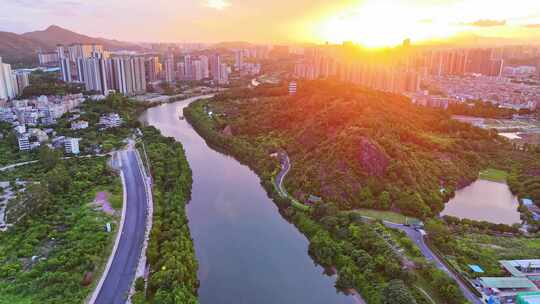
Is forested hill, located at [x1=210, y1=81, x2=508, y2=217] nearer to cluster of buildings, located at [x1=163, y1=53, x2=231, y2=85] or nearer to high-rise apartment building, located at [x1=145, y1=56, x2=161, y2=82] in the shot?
cluster of buildings, located at [x1=163, y1=53, x2=231, y2=85]

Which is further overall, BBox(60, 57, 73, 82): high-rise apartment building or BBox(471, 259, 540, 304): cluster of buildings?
BBox(60, 57, 73, 82): high-rise apartment building

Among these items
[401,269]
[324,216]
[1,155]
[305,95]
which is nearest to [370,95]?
[305,95]

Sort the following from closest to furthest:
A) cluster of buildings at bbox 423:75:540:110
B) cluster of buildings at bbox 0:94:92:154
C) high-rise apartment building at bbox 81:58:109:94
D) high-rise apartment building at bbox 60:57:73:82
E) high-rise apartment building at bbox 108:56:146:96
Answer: cluster of buildings at bbox 0:94:92:154 < high-rise apartment building at bbox 81:58:109:94 < cluster of buildings at bbox 423:75:540:110 < high-rise apartment building at bbox 108:56:146:96 < high-rise apartment building at bbox 60:57:73:82

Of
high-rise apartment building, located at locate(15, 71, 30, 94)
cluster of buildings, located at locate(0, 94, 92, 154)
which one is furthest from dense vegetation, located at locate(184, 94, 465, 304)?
high-rise apartment building, located at locate(15, 71, 30, 94)

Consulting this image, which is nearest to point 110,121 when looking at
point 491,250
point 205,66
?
point 491,250

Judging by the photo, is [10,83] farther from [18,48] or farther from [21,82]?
[18,48]

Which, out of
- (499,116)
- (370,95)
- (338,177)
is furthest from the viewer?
(499,116)

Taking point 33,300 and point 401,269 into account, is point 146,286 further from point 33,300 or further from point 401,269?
point 401,269
